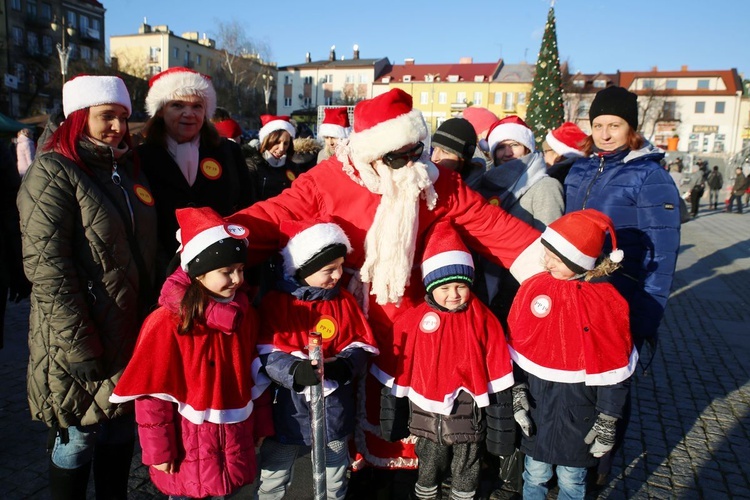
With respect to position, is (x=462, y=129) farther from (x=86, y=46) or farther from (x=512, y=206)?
(x=86, y=46)

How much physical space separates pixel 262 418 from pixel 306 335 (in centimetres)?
44

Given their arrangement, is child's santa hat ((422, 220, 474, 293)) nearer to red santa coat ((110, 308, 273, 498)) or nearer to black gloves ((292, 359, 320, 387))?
black gloves ((292, 359, 320, 387))

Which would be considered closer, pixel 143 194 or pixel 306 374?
pixel 306 374

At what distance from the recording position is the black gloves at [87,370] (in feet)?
7.43

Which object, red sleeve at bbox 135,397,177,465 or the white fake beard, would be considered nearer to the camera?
red sleeve at bbox 135,397,177,465

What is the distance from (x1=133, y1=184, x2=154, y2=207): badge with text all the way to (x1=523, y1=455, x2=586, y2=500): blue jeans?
2283mm

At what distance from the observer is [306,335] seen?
241 centimetres

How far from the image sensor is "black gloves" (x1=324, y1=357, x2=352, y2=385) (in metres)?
2.27

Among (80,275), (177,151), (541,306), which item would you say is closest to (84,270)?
(80,275)

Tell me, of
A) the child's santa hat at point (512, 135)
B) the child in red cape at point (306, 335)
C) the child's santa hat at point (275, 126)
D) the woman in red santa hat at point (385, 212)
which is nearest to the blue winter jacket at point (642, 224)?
the woman in red santa hat at point (385, 212)

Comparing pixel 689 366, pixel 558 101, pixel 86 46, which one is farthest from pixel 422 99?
pixel 689 366

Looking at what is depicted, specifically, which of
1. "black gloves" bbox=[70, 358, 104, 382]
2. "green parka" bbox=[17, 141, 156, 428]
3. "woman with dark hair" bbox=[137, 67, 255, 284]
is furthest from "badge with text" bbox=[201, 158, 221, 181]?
"black gloves" bbox=[70, 358, 104, 382]

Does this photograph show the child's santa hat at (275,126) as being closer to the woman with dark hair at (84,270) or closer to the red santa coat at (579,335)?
the woman with dark hair at (84,270)

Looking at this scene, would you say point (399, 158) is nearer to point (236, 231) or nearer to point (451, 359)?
point (236, 231)
